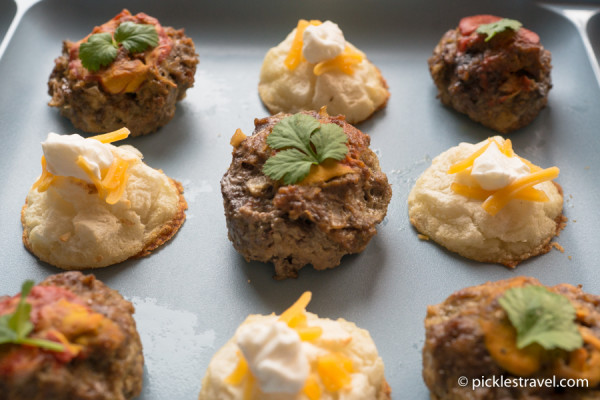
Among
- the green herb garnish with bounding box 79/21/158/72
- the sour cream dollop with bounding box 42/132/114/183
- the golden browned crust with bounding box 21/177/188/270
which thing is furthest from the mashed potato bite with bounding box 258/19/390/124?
the sour cream dollop with bounding box 42/132/114/183

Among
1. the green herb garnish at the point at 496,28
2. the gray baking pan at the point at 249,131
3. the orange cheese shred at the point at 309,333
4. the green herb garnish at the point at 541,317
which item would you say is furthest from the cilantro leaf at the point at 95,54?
the green herb garnish at the point at 541,317

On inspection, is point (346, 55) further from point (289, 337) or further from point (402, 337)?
point (289, 337)

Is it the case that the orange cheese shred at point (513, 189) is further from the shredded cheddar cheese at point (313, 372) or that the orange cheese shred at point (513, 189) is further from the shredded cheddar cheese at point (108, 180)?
the shredded cheddar cheese at point (108, 180)

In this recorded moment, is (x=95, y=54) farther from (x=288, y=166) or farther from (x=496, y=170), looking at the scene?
(x=496, y=170)

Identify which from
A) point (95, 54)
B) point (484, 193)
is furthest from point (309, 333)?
point (95, 54)

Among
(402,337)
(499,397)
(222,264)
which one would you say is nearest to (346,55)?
(222,264)
